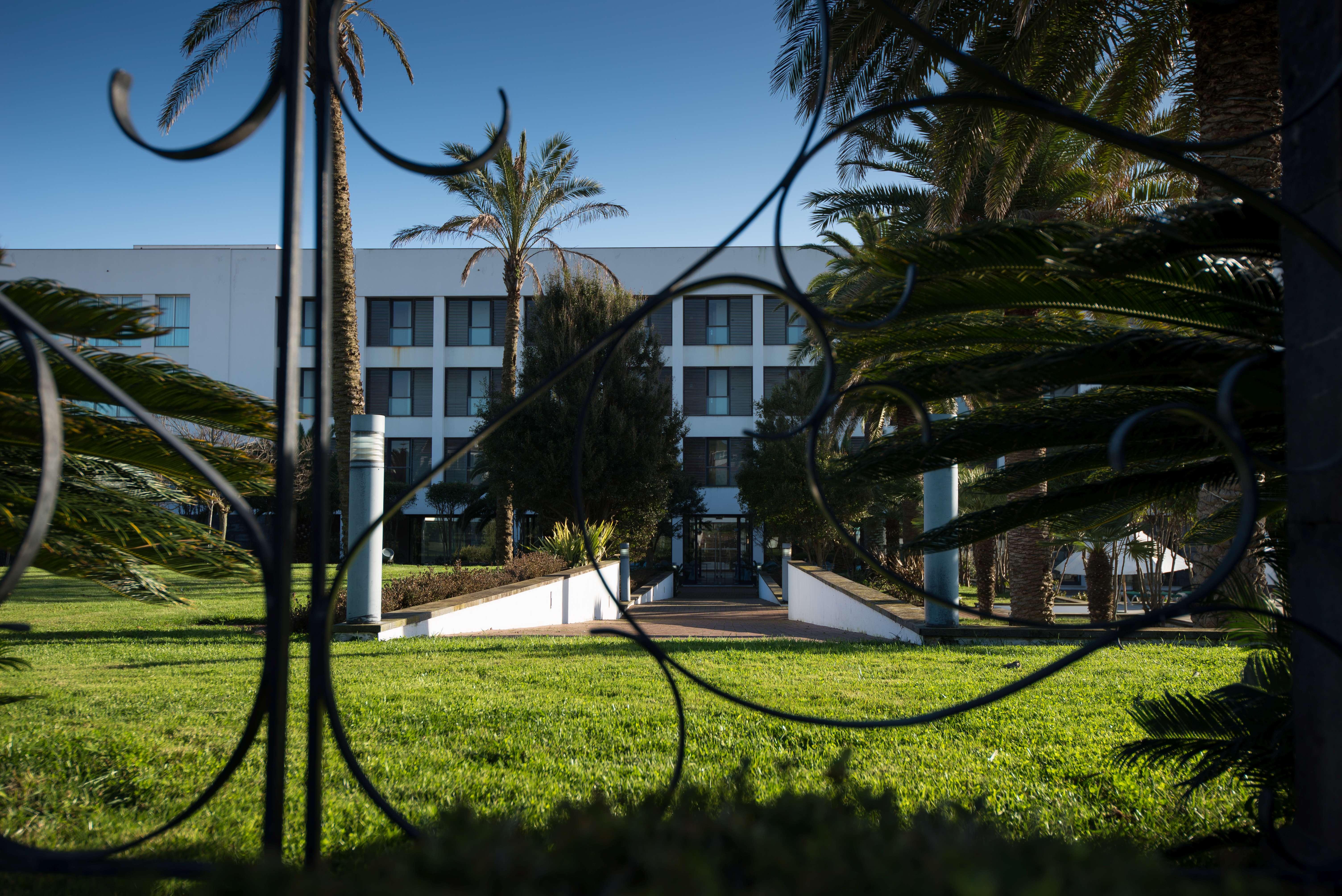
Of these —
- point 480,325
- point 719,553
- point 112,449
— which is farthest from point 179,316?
point 112,449

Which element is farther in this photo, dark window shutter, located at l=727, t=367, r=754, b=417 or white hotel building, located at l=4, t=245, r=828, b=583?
dark window shutter, located at l=727, t=367, r=754, b=417

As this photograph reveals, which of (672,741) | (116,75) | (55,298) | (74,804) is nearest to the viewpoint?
(116,75)

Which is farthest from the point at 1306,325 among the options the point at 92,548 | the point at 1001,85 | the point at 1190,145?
the point at 92,548

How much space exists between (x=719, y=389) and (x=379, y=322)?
1419 cm

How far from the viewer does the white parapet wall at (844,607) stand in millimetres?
9445

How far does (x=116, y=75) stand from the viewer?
4.78 ft

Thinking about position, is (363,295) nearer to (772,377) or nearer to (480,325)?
(480,325)

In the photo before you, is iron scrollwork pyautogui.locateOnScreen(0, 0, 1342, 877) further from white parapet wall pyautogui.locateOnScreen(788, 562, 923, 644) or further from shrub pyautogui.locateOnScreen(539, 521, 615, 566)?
shrub pyautogui.locateOnScreen(539, 521, 615, 566)

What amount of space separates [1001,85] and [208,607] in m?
13.5

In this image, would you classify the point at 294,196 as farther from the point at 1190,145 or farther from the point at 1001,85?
the point at 1190,145

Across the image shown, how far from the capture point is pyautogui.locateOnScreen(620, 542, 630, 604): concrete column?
18672mm

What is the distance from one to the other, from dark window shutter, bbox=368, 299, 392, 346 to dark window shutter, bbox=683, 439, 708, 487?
13.0m

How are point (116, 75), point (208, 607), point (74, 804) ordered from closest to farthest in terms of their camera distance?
point (116, 75), point (74, 804), point (208, 607)

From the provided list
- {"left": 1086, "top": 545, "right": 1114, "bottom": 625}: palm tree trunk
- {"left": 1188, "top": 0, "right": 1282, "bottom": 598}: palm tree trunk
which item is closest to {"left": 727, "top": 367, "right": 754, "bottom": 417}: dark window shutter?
{"left": 1086, "top": 545, "right": 1114, "bottom": 625}: palm tree trunk
